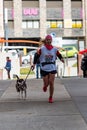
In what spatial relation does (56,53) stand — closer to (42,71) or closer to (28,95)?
(42,71)

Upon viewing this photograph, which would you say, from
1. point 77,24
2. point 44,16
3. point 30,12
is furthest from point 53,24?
point 30,12

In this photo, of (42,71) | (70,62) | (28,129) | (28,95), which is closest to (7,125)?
(28,129)

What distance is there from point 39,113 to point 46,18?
6646 cm

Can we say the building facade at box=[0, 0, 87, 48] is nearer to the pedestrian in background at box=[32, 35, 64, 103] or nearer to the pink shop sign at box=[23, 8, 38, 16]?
the pink shop sign at box=[23, 8, 38, 16]

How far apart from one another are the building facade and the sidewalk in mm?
61264

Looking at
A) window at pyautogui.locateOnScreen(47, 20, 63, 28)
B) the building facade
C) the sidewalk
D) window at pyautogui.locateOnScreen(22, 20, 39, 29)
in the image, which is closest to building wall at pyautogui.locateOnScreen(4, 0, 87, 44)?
the building facade

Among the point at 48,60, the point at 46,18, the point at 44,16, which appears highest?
the point at 44,16

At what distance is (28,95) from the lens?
15078 millimetres

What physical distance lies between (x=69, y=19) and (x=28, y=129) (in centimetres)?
6883

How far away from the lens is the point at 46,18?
7669cm

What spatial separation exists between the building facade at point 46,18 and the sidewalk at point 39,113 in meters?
61.3

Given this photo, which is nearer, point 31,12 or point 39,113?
point 39,113

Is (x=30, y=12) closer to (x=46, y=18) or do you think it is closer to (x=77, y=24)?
(x=46, y=18)

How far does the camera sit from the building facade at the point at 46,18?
76000 mm
